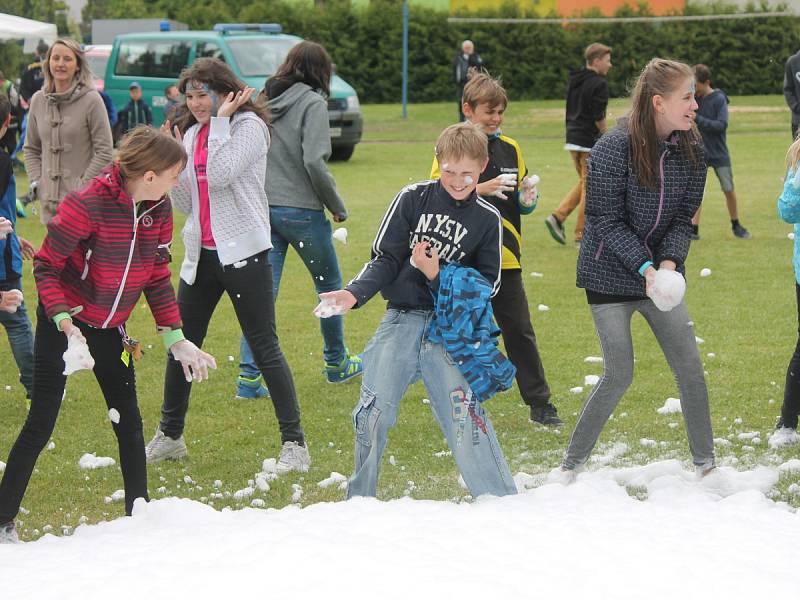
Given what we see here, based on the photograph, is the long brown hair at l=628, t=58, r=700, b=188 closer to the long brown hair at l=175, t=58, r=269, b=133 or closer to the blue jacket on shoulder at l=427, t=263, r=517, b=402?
the blue jacket on shoulder at l=427, t=263, r=517, b=402

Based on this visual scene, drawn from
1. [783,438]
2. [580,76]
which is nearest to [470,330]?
[783,438]

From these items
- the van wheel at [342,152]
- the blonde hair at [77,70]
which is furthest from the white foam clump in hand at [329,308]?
the van wheel at [342,152]

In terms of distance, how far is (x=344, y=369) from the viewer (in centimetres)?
728

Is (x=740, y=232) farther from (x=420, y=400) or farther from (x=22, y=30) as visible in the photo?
(x=22, y=30)

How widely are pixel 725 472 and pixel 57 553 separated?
2979 mm

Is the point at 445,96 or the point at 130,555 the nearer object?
the point at 130,555

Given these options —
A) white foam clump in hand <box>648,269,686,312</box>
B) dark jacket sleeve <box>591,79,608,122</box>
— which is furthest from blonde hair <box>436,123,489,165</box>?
dark jacket sleeve <box>591,79,608,122</box>

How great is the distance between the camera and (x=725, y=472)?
5.28 meters

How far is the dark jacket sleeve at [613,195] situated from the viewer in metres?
4.88

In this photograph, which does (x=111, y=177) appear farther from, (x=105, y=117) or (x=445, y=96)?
(x=445, y=96)

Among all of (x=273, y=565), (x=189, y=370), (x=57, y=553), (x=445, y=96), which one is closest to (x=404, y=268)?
(x=189, y=370)

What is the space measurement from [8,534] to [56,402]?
565 mm

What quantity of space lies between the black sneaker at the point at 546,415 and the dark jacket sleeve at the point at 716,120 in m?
6.43

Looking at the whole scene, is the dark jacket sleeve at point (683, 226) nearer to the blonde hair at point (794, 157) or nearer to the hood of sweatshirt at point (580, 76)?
the blonde hair at point (794, 157)
